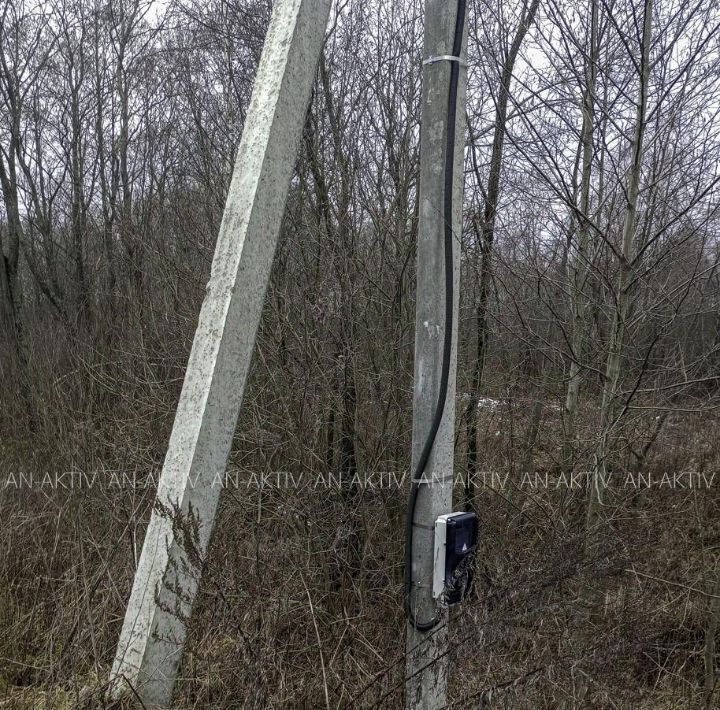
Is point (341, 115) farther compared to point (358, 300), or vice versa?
point (341, 115)

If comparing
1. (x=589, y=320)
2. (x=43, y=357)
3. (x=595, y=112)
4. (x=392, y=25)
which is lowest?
(x=43, y=357)

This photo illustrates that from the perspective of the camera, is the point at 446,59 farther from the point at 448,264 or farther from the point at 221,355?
the point at 221,355

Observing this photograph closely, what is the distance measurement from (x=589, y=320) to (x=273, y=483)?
245 centimetres

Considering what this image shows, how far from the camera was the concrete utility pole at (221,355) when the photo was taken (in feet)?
7.95

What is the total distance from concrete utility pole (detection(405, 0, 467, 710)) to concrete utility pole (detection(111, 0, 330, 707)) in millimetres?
615

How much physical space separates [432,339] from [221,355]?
0.79 metres

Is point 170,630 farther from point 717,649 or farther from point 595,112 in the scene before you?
point 717,649

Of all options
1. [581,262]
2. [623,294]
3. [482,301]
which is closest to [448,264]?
[623,294]

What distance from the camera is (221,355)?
250 cm

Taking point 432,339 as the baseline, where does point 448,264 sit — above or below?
above

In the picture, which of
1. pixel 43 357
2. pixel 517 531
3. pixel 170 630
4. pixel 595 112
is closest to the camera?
pixel 170 630

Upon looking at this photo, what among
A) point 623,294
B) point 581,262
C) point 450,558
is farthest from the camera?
point 581,262

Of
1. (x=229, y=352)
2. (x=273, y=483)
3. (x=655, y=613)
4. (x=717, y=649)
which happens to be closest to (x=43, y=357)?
(x=273, y=483)

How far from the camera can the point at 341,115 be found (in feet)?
18.3
